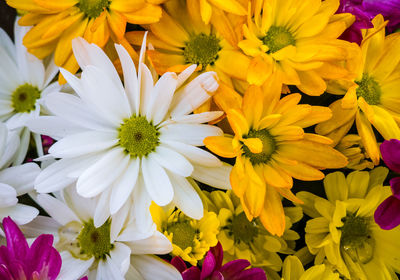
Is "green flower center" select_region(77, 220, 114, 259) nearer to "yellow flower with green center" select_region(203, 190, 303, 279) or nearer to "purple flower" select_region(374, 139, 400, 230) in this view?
"yellow flower with green center" select_region(203, 190, 303, 279)

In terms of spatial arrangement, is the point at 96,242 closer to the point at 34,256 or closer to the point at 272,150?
the point at 34,256

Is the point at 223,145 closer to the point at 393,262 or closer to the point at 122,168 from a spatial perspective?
the point at 122,168

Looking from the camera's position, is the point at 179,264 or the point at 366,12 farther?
the point at 366,12

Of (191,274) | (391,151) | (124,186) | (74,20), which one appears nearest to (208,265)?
(191,274)

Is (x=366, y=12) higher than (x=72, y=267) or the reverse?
higher

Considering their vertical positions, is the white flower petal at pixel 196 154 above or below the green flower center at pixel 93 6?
below

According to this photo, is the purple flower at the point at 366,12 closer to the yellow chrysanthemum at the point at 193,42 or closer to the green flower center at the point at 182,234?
the yellow chrysanthemum at the point at 193,42

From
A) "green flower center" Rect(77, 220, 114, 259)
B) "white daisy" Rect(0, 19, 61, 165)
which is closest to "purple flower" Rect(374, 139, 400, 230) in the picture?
"green flower center" Rect(77, 220, 114, 259)


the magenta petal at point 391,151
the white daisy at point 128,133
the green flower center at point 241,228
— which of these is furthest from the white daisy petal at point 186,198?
the magenta petal at point 391,151
